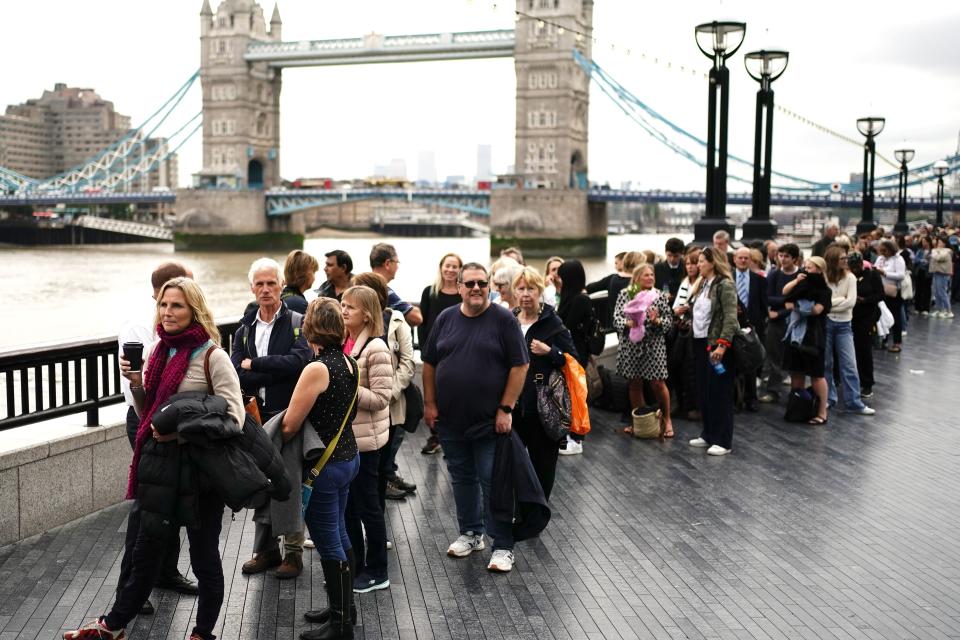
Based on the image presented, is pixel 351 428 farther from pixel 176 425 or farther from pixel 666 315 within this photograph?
pixel 666 315

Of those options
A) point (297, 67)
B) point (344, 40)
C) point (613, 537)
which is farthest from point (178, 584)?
point (297, 67)

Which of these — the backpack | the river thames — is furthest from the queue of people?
the river thames

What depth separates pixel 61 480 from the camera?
5273mm

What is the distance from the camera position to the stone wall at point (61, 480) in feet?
16.4

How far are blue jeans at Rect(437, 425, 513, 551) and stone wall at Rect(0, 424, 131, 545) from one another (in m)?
1.82

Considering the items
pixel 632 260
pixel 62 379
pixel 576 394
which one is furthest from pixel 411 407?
pixel 632 260

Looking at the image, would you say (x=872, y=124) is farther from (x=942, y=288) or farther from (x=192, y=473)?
(x=192, y=473)

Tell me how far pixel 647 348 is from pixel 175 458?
4.45 meters

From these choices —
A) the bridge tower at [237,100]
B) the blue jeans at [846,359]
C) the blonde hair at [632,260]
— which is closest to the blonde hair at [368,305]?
the blonde hair at [632,260]

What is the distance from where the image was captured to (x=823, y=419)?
26.6 ft

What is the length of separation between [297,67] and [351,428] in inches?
2827

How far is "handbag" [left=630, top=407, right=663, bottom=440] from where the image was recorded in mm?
7426

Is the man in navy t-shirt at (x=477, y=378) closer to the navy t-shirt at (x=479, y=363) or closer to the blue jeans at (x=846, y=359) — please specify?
the navy t-shirt at (x=479, y=363)

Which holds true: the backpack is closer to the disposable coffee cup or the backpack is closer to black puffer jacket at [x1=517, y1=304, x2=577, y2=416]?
black puffer jacket at [x1=517, y1=304, x2=577, y2=416]
